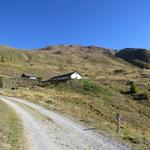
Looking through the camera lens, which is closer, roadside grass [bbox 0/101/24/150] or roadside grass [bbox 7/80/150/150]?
roadside grass [bbox 0/101/24/150]

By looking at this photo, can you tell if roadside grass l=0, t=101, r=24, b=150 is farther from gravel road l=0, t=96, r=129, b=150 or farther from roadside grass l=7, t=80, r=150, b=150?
roadside grass l=7, t=80, r=150, b=150

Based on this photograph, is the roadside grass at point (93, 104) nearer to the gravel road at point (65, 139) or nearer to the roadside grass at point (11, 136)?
the gravel road at point (65, 139)

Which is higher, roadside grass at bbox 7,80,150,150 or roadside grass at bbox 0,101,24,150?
roadside grass at bbox 0,101,24,150

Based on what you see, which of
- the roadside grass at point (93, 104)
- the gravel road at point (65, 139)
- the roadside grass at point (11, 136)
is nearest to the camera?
the roadside grass at point (11, 136)

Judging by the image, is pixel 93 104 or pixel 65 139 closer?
pixel 65 139

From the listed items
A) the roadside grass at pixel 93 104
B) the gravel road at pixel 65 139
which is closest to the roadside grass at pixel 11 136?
the gravel road at pixel 65 139

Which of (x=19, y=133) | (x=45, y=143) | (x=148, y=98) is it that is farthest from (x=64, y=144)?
(x=148, y=98)

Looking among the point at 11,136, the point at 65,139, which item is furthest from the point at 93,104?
the point at 11,136

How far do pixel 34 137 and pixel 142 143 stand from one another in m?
6.49

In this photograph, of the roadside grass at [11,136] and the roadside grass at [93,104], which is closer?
the roadside grass at [11,136]

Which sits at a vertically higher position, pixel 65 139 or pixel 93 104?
pixel 65 139

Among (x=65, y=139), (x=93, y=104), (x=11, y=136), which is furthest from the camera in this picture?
(x=93, y=104)

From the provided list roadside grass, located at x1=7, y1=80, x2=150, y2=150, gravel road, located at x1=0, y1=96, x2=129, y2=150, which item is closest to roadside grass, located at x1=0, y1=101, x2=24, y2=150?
gravel road, located at x1=0, y1=96, x2=129, y2=150

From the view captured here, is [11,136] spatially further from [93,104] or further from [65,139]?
[93,104]
